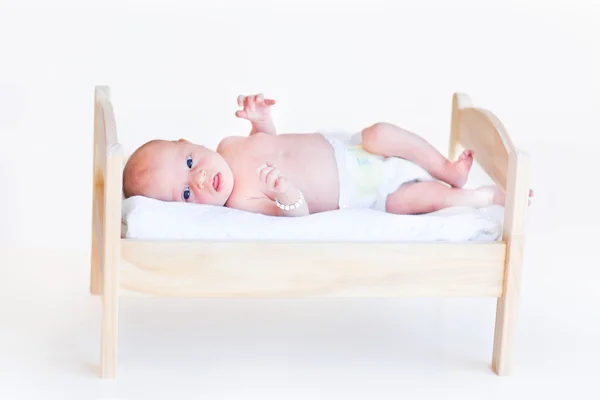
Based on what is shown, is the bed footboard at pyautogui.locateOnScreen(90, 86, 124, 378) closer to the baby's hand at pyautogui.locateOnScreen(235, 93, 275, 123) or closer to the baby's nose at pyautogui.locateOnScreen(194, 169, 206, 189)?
the baby's nose at pyautogui.locateOnScreen(194, 169, 206, 189)

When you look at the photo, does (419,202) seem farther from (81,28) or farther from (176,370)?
(81,28)

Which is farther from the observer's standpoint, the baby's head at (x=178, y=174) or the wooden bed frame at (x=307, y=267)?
the baby's head at (x=178, y=174)

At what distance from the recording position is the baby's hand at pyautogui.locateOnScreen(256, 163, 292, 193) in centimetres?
315

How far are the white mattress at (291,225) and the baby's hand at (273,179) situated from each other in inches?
2.8

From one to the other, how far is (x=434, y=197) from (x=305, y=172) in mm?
336

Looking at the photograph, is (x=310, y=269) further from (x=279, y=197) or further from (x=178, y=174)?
(x=178, y=174)

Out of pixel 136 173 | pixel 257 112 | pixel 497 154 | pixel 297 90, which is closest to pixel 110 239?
pixel 136 173

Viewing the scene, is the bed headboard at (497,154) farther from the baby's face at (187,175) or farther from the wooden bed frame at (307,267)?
the baby's face at (187,175)

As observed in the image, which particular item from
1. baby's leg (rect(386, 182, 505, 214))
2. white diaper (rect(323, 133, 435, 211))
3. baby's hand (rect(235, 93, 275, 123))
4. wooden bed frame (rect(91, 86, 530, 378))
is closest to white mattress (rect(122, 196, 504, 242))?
wooden bed frame (rect(91, 86, 530, 378))

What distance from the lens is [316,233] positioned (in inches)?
123

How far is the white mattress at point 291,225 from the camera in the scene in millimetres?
3098

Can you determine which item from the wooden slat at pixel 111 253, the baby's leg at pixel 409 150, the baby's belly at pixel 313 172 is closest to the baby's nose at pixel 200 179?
the baby's belly at pixel 313 172

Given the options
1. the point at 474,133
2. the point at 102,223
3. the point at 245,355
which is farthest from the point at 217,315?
the point at 474,133

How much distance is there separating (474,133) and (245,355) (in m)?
0.89
